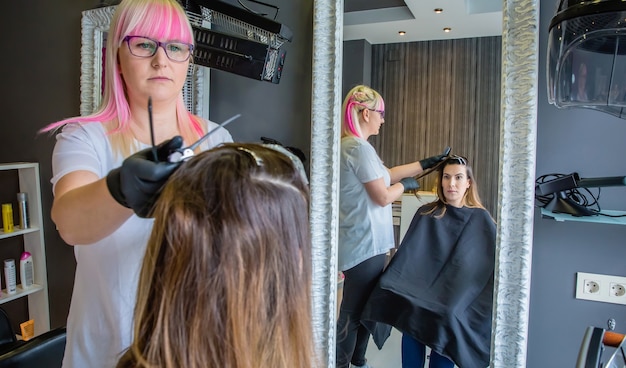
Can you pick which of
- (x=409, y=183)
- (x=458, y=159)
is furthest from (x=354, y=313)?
(x=458, y=159)

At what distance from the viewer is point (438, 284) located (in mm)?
1284

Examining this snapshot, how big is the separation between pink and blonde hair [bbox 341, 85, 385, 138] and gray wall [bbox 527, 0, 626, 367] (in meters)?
0.44

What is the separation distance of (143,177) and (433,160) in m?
0.90

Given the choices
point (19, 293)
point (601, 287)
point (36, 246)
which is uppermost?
point (601, 287)

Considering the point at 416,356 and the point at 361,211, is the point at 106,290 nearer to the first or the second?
the point at 361,211

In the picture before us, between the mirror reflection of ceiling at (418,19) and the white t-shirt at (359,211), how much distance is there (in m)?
A: 0.32

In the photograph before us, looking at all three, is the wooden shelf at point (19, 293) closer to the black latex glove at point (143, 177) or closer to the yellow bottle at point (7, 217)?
the yellow bottle at point (7, 217)

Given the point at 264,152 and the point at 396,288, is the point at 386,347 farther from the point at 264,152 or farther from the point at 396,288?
the point at 264,152

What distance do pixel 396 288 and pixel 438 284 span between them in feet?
0.43

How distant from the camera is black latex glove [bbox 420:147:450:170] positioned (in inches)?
49.5

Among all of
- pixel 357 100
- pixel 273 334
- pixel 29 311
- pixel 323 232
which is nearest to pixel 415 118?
pixel 357 100

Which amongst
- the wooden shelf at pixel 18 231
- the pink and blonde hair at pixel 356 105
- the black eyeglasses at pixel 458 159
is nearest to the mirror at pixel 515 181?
the black eyeglasses at pixel 458 159

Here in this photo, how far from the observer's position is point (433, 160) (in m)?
1.28

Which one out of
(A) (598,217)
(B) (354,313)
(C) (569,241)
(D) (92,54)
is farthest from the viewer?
(D) (92,54)
